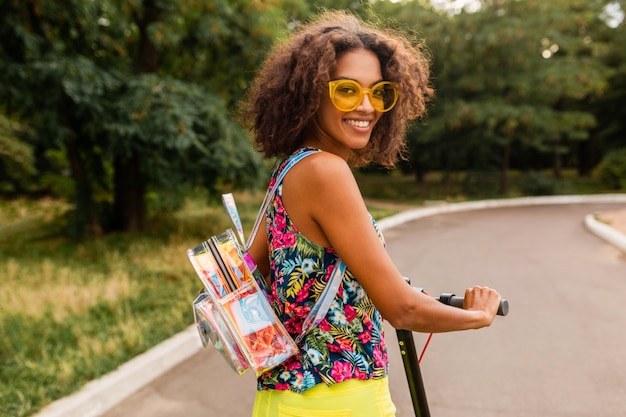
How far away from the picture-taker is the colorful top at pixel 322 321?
1332mm

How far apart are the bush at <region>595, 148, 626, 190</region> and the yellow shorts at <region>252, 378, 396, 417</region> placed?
25.6 m

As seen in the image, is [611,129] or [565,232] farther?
[611,129]

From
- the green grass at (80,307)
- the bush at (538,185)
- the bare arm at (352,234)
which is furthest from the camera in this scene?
the bush at (538,185)

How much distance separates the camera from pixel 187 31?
10375 millimetres

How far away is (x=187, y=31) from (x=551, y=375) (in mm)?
8824

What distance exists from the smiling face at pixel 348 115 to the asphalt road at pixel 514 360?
2.54 meters

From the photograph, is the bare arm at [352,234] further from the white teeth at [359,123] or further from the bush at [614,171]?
the bush at [614,171]

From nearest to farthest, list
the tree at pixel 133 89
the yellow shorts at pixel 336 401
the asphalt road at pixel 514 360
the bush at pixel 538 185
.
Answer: the yellow shorts at pixel 336 401 < the asphalt road at pixel 514 360 < the tree at pixel 133 89 < the bush at pixel 538 185

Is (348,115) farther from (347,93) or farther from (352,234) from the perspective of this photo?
(352,234)

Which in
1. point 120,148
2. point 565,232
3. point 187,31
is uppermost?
point 187,31

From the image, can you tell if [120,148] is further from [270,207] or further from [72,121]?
[270,207]

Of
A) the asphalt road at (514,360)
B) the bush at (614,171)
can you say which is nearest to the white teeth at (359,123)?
the asphalt road at (514,360)

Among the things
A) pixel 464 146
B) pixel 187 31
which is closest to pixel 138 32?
pixel 187 31

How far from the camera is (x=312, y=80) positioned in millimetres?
1427
